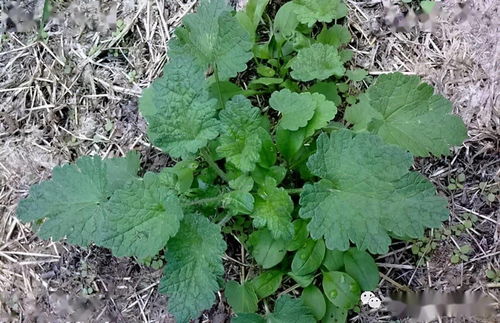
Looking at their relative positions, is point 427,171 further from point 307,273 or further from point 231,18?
point 231,18

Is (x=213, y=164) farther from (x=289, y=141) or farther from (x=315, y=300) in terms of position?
(x=315, y=300)

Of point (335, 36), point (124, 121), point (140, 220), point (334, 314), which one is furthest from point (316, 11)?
point (334, 314)

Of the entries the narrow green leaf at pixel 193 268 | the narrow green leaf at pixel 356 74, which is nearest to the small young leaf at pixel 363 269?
the narrow green leaf at pixel 193 268

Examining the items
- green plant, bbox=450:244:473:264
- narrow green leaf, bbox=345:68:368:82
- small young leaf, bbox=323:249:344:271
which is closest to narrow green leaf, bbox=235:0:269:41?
narrow green leaf, bbox=345:68:368:82

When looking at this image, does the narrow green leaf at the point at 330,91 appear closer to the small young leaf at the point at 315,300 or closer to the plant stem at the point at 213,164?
the plant stem at the point at 213,164

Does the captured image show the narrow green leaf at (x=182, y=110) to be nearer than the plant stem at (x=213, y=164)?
Answer: Yes

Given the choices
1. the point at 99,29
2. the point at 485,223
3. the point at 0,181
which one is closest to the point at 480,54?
the point at 485,223

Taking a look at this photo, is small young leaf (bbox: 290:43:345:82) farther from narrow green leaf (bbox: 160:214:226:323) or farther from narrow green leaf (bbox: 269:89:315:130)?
narrow green leaf (bbox: 160:214:226:323)
